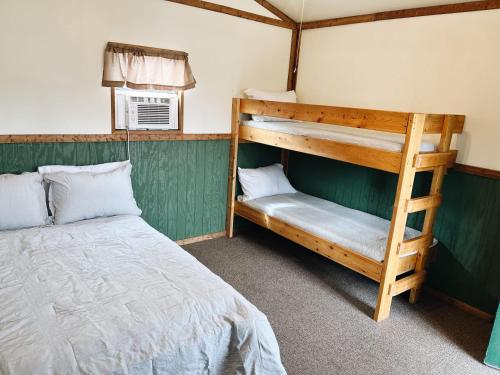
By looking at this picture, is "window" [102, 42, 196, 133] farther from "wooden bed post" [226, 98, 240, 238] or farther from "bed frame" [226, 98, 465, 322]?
"bed frame" [226, 98, 465, 322]

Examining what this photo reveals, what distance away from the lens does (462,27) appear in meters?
2.79

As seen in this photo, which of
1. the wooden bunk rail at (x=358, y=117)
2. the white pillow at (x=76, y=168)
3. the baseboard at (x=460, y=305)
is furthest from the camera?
the baseboard at (x=460, y=305)

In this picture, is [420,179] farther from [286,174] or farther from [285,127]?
[286,174]

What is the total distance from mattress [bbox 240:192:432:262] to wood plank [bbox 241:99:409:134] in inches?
33.8

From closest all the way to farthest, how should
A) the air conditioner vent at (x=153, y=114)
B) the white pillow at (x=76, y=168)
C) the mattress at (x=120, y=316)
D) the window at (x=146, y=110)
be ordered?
the mattress at (x=120, y=316) < the white pillow at (x=76, y=168) < the window at (x=146, y=110) < the air conditioner vent at (x=153, y=114)

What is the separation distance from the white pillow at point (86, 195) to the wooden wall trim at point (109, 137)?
312mm

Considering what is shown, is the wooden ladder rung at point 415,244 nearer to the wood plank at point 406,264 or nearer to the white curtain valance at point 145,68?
the wood plank at point 406,264

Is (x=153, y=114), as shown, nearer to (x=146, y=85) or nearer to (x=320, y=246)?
(x=146, y=85)

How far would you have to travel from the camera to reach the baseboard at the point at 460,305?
285cm

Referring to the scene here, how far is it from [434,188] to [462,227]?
0.43 meters

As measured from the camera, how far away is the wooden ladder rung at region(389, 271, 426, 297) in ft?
8.84

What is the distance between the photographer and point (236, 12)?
355cm

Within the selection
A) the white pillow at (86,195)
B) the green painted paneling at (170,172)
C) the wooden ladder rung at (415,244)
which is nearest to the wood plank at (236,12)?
the green painted paneling at (170,172)

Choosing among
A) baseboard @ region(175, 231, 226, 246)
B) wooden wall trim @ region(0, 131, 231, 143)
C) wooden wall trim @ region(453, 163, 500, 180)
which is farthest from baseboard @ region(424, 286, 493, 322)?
wooden wall trim @ region(0, 131, 231, 143)
